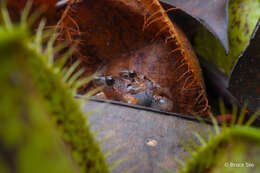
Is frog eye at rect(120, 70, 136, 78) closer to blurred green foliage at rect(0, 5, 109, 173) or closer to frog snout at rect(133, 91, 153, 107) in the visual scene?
frog snout at rect(133, 91, 153, 107)

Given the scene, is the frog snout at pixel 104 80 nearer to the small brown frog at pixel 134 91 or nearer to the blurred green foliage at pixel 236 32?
the small brown frog at pixel 134 91

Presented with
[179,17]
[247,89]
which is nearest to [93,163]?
[247,89]

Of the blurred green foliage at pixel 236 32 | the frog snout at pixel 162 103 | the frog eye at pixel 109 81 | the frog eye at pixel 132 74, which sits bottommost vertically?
the frog snout at pixel 162 103

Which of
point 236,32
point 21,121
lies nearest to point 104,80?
point 236,32

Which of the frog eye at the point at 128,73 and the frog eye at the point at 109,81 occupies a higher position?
the frog eye at the point at 128,73

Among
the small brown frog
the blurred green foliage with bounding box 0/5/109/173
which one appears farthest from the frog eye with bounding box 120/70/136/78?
the blurred green foliage with bounding box 0/5/109/173

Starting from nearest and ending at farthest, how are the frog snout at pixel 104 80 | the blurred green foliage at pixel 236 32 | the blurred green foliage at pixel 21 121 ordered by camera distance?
the blurred green foliage at pixel 21 121 < the blurred green foliage at pixel 236 32 < the frog snout at pixel 104 80

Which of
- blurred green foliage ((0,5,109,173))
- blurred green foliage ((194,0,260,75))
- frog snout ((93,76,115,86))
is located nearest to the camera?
blurred green foliage ((0,5,109,173))

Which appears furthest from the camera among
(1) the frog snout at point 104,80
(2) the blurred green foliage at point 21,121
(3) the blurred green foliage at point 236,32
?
(1) the frog snout at point 104,80

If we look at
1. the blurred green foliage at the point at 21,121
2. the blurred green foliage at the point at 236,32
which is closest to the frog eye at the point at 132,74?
the blurred green foliage at the point at 236,32

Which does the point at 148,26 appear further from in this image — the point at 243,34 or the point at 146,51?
the point at 243,34

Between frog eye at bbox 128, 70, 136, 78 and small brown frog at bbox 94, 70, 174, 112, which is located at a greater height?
frog eye at bbox 128, 70, 136, 78
